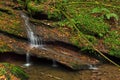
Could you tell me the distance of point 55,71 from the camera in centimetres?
951

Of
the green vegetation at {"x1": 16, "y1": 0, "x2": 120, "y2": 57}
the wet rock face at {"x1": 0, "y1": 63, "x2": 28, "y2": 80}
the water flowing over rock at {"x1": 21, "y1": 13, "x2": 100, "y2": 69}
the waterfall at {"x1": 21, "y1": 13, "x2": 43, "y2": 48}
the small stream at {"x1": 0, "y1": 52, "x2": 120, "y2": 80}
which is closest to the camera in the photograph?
the wet rock face at {"x1": 0, "y1": 63, "x2": 28, "y2": 80}

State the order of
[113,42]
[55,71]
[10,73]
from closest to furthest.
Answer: [10,73], [55,71], [113,42]

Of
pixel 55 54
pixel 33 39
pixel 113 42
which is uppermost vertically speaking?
pixel 33 39

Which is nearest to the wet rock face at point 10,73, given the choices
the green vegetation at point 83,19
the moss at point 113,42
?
the green vegetation at point 83,19

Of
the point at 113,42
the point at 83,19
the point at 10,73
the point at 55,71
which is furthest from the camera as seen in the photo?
the point at 83,19

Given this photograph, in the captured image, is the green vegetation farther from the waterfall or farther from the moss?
the waterfall

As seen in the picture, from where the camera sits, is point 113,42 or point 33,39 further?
point 113,42

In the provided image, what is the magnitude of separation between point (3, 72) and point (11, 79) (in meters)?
0.26

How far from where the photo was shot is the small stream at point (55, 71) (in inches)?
359

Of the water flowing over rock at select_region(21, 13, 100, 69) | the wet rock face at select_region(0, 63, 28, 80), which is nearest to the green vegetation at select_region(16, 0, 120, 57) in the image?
the water flowing over rock at select_region(21, 13, 100, 69)

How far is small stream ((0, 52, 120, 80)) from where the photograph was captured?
9117 mm

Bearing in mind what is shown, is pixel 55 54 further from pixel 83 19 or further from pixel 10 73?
pixel 10 73

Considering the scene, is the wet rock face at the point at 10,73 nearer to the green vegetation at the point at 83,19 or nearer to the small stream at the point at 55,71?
the small stream at the point at 55,71

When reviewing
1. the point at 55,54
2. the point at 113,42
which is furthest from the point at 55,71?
the point at 113,42
